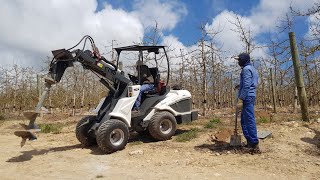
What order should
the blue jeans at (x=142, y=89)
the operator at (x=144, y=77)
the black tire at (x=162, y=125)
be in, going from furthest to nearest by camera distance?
the operator at (x=144, y=77) < the blue jeans at (x=142, y=89) < the black tire at (x=162, y=125)

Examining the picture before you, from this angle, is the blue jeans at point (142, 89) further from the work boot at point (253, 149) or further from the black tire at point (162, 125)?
the work boot at point (253, 149)

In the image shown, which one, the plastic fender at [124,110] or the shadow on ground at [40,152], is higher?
the plastic fender at [124,110]

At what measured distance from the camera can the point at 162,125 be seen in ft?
29.1

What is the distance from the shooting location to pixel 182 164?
6371 mm

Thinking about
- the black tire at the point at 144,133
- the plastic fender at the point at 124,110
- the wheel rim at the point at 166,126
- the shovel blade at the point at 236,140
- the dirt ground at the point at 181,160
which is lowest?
the dirt ground at the point at 181,160

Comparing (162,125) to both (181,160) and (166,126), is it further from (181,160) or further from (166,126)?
(181,160)

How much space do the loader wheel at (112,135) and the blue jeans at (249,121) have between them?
2678 millimetres

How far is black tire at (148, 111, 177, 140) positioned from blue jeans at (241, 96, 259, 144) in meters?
2.43

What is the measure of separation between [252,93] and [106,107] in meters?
3.46

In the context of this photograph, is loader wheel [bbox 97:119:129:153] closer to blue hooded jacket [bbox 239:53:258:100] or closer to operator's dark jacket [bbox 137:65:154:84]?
operator's dark jacket [bbox 137:65:154:84]

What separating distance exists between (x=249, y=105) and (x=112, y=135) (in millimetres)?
3039

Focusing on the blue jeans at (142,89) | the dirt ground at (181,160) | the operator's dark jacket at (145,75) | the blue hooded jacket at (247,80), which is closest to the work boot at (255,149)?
the dirt ground at (181,160)

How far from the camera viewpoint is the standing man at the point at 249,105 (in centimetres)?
667

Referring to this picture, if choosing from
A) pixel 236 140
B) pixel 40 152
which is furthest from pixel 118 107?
pixel 236 140
